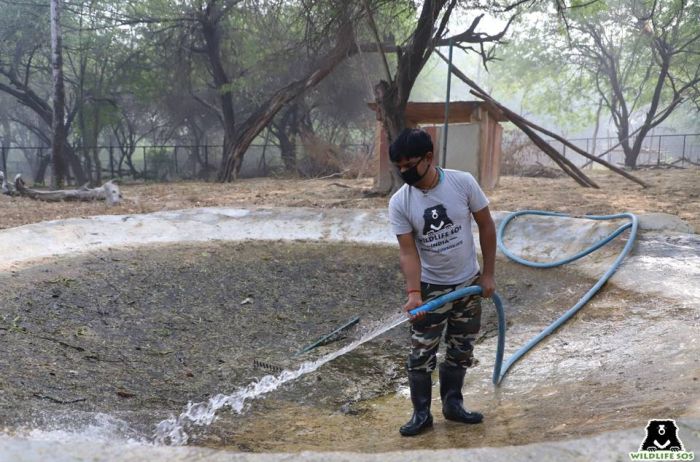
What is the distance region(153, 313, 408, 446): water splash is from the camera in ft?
10.6

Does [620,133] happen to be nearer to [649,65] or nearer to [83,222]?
[649,65]

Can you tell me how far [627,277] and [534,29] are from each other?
2317 centimetres

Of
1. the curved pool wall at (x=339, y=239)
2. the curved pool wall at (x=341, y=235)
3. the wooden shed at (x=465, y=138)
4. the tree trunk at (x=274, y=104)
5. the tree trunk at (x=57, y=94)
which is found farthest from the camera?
the tree trunk at (x=274, y=104)

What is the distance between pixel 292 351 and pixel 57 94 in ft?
38.2

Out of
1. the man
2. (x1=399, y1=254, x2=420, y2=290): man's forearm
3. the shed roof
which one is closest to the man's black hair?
the man

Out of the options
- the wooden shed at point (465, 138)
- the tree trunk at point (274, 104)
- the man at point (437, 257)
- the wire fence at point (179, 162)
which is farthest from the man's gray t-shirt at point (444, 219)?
the wire fence at point (179, 162)

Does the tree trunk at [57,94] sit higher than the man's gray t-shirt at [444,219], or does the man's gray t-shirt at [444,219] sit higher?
the tree trunk at [57,94]

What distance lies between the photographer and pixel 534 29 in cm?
2586

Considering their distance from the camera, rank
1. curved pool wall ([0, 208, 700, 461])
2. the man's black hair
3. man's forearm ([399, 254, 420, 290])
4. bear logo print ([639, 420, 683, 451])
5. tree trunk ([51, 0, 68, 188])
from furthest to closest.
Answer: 1. tree trunk ([51, 0, 68, 188])
2. man's forearm ([399, 254, 420, 290])
3. the man's black hair
4. curved pool wall ([0, 208, 700, 461])
5. bear logo print ([639, 420, 683, 451])

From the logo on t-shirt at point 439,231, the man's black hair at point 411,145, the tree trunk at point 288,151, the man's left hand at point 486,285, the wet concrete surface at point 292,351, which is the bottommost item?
the wet concrete surface at point 292,351

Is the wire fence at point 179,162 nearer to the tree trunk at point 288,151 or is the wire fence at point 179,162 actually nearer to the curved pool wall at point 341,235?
the tree trunk at point 288,151

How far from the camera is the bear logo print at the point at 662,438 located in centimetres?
196

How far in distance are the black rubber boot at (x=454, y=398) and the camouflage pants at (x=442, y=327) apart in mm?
128

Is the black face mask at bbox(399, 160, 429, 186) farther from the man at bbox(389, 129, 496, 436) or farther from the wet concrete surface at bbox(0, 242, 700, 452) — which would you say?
the wet concrete surface at bbox(0, 242, 700, 452)
